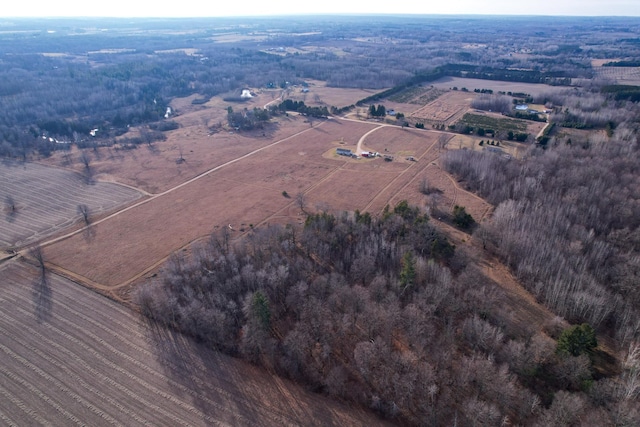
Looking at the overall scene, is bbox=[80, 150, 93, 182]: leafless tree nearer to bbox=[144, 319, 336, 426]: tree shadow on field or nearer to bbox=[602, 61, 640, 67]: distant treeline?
bbox=[144, 319, 336, 426]: tree shadow on field

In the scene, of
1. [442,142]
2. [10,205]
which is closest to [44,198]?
[10,205]

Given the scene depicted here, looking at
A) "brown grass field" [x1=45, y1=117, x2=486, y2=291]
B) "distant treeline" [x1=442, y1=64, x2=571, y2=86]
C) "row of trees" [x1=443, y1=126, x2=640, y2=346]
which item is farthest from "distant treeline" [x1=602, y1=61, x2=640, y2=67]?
"brown grass field" [x1=45, y1=117, x2=486, y2=291]

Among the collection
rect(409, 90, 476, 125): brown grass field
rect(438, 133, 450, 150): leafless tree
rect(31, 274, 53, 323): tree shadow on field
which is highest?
rect(409, 90, 476, 125): brown grass field

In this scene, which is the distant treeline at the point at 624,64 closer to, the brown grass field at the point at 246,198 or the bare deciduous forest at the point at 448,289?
the bare deciduous forest at the point at 448,289

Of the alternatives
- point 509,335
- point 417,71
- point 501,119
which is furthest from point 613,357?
point 417,71

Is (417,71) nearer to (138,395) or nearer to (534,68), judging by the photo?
(534,68)

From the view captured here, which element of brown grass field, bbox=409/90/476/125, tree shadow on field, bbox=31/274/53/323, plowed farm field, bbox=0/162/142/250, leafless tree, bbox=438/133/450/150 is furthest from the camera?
brown grass field, bbox=409/90/476/125

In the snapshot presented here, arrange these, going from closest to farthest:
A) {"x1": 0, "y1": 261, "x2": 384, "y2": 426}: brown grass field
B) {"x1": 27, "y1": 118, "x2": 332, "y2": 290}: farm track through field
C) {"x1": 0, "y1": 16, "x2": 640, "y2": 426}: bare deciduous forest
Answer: {"x1": 0, "y1": 16, "x2": 640, "y2": 426}: bare deciduous forest, {"x1": 0, "y1": 261, "x2": 384, "y2": 426}: brown grass field, {"x1": 27, "y1": 118, "x2": 332, "y2": 290}: farm track through field
